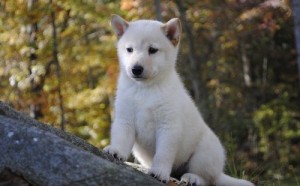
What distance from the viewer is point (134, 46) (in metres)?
4.73

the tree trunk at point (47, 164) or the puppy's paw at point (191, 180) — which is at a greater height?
the tree trunk at point (47, 164)

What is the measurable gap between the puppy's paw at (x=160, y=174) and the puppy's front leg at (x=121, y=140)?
319 mm

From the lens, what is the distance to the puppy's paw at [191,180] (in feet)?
Result: 15.6

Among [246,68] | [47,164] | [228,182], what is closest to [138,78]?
[228,182]

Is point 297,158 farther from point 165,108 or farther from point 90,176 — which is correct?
point 90,176

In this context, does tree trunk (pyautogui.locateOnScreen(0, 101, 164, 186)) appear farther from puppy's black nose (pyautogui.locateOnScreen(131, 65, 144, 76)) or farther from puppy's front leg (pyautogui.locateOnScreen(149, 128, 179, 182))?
puppy's black nose (pyautogui.locateOnScreen(131, 65, 144, 76))

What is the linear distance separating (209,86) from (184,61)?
1.18 metres

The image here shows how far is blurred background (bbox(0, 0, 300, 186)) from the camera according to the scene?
394 inches

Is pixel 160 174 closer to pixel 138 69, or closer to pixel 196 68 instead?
pixel 138 69

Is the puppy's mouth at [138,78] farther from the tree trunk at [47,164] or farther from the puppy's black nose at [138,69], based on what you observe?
the tree trunk at [47,164]

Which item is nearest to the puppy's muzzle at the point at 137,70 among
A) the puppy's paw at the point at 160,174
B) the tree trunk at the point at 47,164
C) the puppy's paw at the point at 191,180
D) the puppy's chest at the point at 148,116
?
the puppy's chest at the point at 148,116

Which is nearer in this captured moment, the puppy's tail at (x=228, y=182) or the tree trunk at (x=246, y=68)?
the puppy's tail at (x=228, y=182)

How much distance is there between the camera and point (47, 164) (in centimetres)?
341

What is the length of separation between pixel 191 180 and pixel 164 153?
18.0 inches
